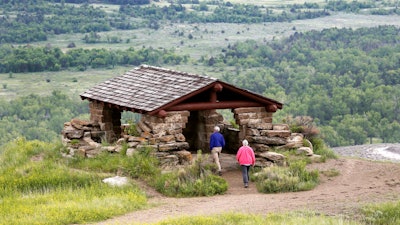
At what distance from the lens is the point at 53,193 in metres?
20.2

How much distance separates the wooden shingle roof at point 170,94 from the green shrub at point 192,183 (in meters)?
1.98

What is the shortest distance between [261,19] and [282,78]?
63845 millimetres

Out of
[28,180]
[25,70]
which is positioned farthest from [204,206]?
[25,70]

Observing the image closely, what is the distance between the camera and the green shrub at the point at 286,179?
66.3 ft

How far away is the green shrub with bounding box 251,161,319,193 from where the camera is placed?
20.2 meters

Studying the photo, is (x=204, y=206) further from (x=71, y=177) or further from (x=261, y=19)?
(x=261, y=19)

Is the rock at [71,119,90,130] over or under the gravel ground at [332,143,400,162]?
over

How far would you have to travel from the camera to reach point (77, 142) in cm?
2434

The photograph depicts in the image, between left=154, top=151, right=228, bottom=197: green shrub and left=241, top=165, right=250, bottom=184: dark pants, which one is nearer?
left=154, top=151, right=228, bottom=197: green shrub

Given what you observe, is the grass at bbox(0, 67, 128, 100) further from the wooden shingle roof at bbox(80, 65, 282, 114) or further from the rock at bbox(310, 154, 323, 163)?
the rock at bbox(310, 154, 323, 163)

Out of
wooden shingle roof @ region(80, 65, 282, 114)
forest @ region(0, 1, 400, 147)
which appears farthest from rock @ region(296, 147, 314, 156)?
forest @ region(0, 1, 400, 147)

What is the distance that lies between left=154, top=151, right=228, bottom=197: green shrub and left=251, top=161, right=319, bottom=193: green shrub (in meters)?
0.99

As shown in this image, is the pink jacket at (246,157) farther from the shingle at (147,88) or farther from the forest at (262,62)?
the forest at (262,62)

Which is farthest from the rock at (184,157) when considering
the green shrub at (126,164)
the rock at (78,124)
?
the rock at (78,124)
